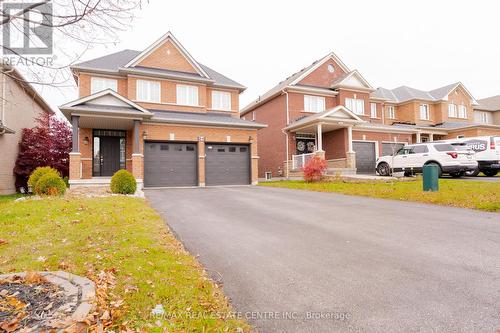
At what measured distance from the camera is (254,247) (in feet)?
16.2

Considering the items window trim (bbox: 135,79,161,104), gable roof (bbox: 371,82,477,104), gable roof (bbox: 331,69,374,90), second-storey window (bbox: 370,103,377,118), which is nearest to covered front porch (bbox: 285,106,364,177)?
gable roof (bbox: 331,69,374,90)

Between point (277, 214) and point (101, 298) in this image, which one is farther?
point (277, 214)

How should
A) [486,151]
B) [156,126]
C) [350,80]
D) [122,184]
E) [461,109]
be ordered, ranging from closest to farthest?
[122,184]
[486,151]
[156,126]
[350,80]
[461,109]

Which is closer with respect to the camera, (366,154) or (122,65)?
(122,65)

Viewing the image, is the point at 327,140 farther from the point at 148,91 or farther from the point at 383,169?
the point at 148,91

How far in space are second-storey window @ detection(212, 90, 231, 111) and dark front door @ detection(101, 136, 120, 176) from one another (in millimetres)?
7510

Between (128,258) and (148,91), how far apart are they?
16.7 meters

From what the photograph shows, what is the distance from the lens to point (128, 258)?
4.09 metres

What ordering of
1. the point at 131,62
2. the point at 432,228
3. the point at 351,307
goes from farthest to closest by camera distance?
1. the point at 131,62
2. the point at 432,228
3. the point at 351,307

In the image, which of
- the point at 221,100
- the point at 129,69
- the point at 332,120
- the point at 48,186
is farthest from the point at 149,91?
the point at 332,120

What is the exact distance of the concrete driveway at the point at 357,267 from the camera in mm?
2709

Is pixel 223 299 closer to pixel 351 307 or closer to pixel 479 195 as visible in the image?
pixel 351 307

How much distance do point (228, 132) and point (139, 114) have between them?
222 inches

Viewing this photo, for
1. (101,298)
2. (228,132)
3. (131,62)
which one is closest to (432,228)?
(101,298)
